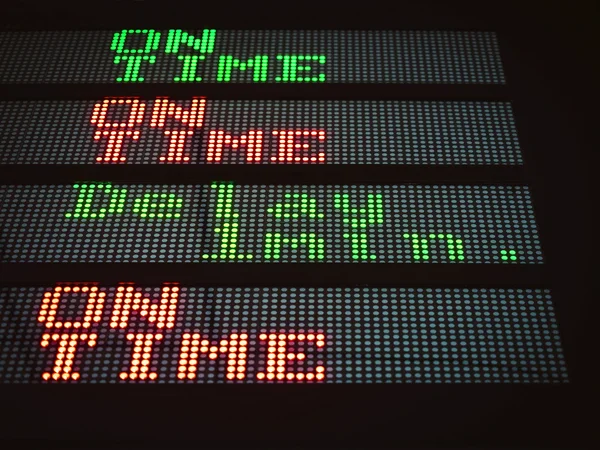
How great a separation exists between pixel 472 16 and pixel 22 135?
136 inches

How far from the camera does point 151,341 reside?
3.95 metres

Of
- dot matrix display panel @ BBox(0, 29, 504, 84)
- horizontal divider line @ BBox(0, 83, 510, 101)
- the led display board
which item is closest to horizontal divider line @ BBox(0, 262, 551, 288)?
the led display board

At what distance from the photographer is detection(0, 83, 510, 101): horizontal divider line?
5.10m

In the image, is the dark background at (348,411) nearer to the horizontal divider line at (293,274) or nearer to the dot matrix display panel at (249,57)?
the horizontal divider line at (293,274)

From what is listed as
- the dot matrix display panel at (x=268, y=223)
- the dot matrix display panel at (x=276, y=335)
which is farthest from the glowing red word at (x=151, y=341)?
the dot matrix display panel at (x=268, y=223)

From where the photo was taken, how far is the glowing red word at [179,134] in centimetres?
480

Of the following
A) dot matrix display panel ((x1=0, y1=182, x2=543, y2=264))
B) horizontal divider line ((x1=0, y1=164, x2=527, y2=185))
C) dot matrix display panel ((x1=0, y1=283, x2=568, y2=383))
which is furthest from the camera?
horizontal divider line ((x1=0, y1=164, x2=527, y2=185))

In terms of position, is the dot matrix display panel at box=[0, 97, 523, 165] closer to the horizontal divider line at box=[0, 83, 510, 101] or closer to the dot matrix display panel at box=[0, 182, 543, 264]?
the horizontal divider line at box=[0, 83, 510, 101]

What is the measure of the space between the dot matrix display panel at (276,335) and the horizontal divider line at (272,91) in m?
1.58

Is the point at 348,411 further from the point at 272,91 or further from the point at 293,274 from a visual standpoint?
the point at 272,91

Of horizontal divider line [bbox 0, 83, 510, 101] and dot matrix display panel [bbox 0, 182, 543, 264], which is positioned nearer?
dot matrix display panel [bbox 0, 182, 543, 264]

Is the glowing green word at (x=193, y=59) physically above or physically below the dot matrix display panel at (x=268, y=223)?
above

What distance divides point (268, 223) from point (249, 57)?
5.21 feet

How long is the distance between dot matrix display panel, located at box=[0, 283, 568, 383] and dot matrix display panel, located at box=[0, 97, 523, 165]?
1017 millimetres
